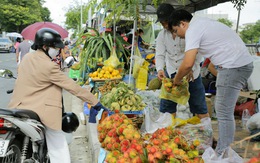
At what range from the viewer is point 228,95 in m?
3.04

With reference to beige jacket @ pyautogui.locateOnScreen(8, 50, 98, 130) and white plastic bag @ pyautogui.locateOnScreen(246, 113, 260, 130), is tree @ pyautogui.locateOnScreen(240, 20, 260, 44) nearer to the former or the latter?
white plastic bag @ pyautogui.locateOnScreen(246, 113, 260, 130)

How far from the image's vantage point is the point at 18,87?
3.30 metres

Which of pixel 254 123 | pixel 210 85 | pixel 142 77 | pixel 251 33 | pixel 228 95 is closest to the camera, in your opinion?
pixel 228 95

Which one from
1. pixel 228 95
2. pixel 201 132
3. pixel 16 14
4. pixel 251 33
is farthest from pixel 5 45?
pixel 228 95

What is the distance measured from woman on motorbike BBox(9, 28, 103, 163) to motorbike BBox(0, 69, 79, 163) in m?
0.13

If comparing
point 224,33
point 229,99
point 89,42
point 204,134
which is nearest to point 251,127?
point 204,134

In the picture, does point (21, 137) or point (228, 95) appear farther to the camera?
point (21, 137)

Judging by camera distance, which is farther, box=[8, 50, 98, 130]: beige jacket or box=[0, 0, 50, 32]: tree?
box=[0, 0, 50, 32]: tree

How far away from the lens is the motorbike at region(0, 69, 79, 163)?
2.96m

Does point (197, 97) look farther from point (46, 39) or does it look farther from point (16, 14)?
point (16, 14)

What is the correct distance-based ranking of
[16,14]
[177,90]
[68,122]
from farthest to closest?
[16,14]
[177,90]
[68,122]

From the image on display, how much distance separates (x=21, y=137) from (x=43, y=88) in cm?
57

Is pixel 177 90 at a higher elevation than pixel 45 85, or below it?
below

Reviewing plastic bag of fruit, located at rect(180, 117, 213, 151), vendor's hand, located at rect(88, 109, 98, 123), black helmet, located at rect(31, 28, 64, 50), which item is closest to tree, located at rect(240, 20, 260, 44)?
plastic bag of fruit, located at rect(180, 117, 213, 151)
